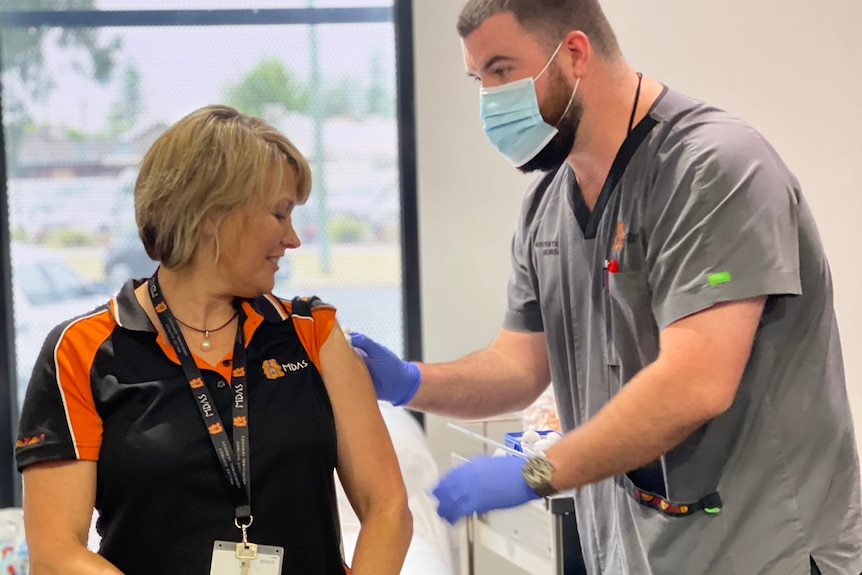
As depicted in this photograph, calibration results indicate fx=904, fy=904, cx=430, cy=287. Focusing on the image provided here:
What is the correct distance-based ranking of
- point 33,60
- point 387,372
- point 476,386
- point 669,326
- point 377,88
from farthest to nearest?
point 377,88
point 33,60
point 476,386
point 387,372
point 669,326

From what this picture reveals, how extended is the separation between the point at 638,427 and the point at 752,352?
24 cm

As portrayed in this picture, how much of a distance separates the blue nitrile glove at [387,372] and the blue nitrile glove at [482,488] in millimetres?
311

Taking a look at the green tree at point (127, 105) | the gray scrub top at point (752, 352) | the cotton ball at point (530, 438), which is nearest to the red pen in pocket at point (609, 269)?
the gray scrub top at point (752, 352)

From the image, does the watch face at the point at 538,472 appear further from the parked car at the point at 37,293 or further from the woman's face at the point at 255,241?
the parked car at the point at 37,293

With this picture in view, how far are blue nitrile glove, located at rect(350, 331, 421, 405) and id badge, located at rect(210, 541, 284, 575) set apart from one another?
0.52 m

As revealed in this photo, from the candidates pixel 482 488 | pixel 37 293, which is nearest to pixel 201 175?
pixel 482 488

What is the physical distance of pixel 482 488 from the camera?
1.57 metres

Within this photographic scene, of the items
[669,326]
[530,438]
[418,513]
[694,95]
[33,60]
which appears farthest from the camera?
[33,60]

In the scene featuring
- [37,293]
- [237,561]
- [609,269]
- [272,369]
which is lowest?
[37,293]

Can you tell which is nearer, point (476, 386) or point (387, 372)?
point (387, 372)

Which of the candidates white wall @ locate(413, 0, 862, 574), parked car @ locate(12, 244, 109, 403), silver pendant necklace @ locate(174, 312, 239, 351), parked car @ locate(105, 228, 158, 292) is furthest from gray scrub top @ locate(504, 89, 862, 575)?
parked car @ locate(12, 244, 109, 403)

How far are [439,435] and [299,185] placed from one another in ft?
7.36

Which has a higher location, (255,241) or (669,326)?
(255,241)

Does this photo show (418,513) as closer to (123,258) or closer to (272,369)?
(272,369)
